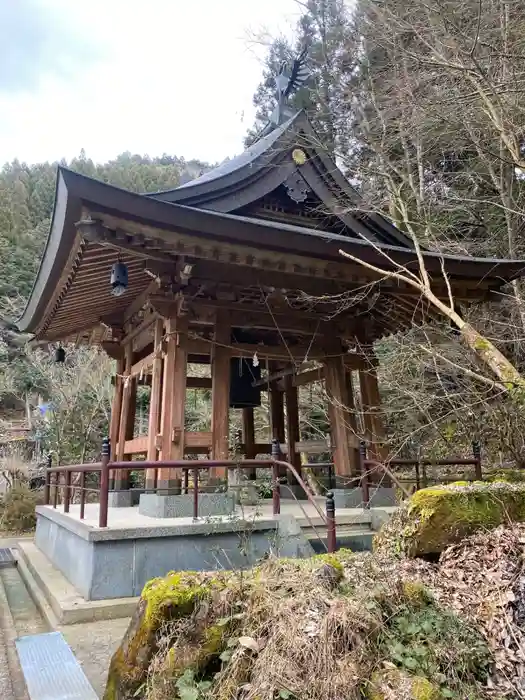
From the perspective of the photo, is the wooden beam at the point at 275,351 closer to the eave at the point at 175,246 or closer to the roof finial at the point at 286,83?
the eave at the point at 175,246

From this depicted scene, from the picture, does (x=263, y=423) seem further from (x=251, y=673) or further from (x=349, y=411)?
(x=251, y=673)

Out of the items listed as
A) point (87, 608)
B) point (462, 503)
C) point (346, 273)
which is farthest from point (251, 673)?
point (346, 273)

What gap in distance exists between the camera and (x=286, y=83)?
829 cm

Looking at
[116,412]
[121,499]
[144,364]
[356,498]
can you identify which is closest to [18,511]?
[116,412]

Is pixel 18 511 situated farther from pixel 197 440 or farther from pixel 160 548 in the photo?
pixel 160 548

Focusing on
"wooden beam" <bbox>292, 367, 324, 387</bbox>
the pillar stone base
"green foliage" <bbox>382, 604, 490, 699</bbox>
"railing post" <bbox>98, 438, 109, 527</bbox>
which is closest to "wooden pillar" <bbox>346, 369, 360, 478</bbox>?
"wooden beam" <bbox>292, 367, 324, 387</bbox>

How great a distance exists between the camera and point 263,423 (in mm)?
15930

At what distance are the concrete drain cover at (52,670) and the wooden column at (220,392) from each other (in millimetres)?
2629

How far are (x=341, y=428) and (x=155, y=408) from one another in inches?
107

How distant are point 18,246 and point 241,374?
25168mm

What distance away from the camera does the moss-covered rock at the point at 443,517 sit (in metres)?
3.56

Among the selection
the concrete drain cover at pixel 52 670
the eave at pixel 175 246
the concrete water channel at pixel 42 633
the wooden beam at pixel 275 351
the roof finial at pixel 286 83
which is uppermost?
the roof finial at pixel 286 83

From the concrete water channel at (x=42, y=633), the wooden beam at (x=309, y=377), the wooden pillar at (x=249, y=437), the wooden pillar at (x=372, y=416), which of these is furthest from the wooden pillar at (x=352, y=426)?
the concrete water channel at (x=42, y=633)

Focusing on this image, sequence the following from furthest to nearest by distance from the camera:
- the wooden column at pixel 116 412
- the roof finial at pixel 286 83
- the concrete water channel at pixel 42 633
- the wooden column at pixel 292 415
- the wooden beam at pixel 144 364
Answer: the wooden column at pixel 292 415, the wooden column at pixel 116 412, the roof finial at pixel 286 83, the wooden beam at pixel 144 364, the concrete water channel at pixel 42 633
